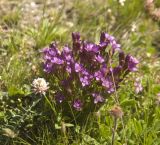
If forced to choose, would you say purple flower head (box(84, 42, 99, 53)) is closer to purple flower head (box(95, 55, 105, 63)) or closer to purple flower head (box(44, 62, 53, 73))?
purple flower head (box(95, 55, 105, 63))

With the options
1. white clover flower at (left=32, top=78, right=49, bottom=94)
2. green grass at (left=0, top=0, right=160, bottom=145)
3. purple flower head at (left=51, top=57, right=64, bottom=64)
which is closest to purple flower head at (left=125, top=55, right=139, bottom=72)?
green grass at (left=0, top=0, right=160, bottom=145)

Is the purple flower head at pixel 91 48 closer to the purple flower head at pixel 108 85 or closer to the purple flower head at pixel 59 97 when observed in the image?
the purple flower head at pixel 108 85

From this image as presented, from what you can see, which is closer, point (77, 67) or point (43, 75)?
point (77, 67)

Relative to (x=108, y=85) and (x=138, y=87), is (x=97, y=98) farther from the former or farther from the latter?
(x=138, y=87)

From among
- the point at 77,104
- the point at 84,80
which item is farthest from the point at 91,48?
the point at 77,104

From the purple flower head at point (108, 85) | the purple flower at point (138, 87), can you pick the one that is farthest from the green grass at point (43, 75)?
the purple flower head at point (108, 85)

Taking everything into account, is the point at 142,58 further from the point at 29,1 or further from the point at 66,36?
the point at 29,1
